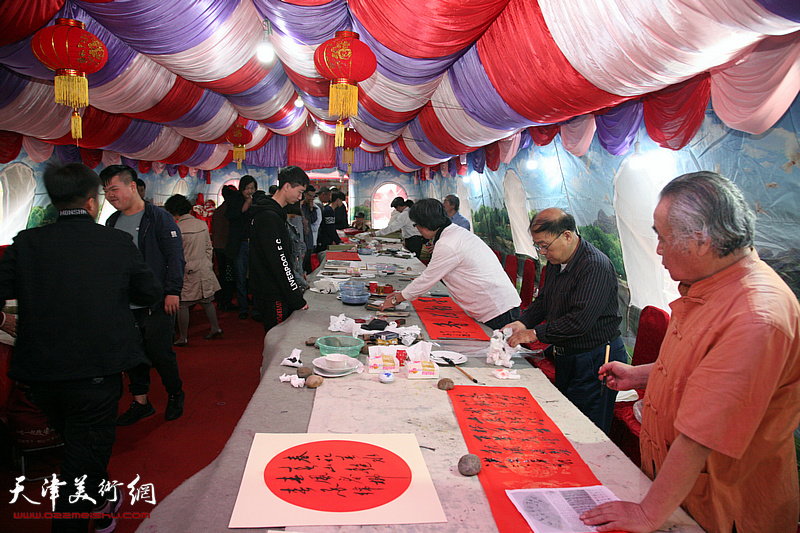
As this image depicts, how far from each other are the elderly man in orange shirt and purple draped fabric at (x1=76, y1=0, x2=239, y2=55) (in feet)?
15.3

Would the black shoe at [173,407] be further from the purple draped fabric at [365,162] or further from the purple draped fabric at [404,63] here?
the purple draped fabric at [365,162]

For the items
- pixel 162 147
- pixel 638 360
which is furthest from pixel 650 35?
pixel 162 147

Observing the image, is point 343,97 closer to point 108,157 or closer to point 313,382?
point 313,382

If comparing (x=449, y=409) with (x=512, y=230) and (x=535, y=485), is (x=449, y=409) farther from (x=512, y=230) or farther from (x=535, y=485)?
(x=512, y=230)

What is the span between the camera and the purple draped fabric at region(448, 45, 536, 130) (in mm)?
4141

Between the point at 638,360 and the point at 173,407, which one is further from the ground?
the point at 638,360

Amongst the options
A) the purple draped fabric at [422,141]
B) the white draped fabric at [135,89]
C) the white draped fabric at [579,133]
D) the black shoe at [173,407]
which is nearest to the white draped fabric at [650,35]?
the white draped fabric at [579,133]

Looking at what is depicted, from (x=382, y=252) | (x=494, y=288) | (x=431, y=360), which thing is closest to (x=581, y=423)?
(x=431, y=360)

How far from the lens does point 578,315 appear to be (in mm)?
2295

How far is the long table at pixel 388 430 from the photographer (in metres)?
1.06

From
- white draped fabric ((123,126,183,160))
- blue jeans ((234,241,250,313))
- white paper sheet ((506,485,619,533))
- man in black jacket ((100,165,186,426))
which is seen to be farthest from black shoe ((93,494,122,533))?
white draped fabric ((123,126,183,160))

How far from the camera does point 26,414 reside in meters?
2.38

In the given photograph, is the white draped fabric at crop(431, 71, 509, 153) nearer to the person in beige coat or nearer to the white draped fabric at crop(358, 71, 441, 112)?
the white draped fabric at crop(358, 71, 441, 112)

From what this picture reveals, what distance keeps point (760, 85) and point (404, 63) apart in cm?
317
